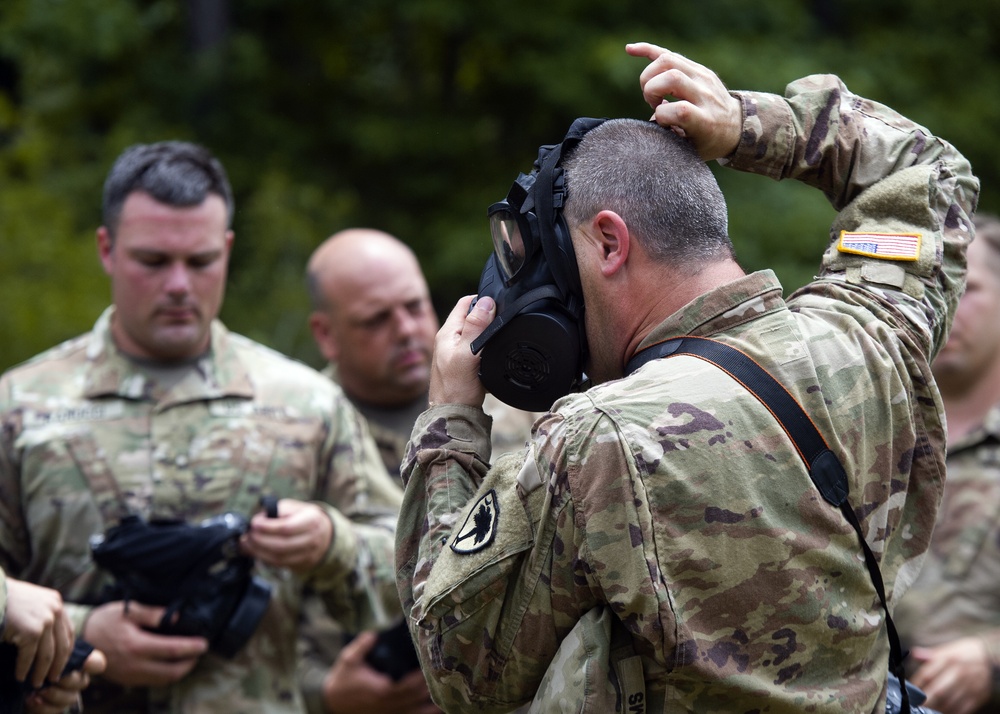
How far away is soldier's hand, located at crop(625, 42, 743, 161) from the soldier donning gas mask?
21 centimetres

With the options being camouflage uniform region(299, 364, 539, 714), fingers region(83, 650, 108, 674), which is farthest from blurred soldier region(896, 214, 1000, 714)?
fingers region(83, 650, 108, 674)

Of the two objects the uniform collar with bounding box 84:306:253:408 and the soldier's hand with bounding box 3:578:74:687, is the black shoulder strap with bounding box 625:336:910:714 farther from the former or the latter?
the uniform collar with bounding box 84:306:253:408

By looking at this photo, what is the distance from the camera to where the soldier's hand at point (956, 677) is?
350 centimetres

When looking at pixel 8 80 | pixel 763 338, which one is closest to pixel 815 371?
pixel 763 338

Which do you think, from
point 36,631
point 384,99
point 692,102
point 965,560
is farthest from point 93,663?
point 384,99

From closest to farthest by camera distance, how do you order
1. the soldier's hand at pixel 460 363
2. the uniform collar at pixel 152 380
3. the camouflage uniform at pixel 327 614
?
1. the soldier's hand at pixel 460 363
2. the uniform collar at pixel 152 380
3. the camouflage uniform at pixel 327 614

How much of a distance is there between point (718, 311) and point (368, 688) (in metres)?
2.28

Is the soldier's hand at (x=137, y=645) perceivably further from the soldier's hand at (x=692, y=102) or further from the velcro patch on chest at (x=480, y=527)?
the soldier's hand at (x=692, y=102)

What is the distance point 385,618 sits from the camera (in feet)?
12.2

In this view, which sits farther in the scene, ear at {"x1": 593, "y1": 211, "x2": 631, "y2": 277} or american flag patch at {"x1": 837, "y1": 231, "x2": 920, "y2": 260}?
american flag patch at {"x1": 837, "y1": 231, "x2": 920, "y2": 260}

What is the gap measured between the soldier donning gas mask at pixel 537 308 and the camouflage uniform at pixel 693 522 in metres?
0.12

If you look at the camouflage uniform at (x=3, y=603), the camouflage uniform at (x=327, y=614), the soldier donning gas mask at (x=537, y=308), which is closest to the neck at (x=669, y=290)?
the soldier donning gas mask at (x=537, y=308)

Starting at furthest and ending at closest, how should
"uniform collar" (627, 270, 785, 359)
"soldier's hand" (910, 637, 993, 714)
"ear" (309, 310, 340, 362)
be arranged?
"ear" (309, 310, 340, 362)
"soldier's hand" (910, 637, 993, 714)
"uniform collar" (627, 270, 785, 359)

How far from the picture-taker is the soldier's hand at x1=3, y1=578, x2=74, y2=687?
8.52 ft
